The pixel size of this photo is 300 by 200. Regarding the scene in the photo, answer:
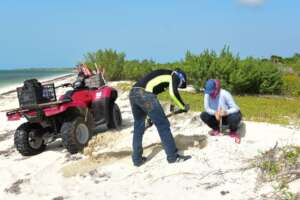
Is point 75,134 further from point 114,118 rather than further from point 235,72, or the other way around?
point 235,72

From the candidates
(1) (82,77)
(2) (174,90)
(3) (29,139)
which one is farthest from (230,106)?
(3) (29,139)

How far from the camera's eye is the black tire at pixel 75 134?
9.30 meters

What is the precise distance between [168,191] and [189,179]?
1.31 feet

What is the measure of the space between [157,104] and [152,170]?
995 mm

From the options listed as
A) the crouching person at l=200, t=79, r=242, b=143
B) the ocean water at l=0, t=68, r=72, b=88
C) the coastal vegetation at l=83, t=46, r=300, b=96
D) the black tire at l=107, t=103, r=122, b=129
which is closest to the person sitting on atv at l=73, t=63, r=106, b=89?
the black tire at l=107, t=103, r=122, b=129

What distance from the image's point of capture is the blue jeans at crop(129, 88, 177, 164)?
25.0 ft

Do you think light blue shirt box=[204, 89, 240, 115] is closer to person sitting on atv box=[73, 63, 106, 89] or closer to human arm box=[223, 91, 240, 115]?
human arm box=[223, 91, 240, 115]

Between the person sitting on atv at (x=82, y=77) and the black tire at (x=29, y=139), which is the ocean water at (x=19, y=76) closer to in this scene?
the person sitting on atv at (x=82, y=77)

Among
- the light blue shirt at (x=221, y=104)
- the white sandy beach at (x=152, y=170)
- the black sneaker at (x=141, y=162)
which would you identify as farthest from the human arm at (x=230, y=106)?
the black sneaker at (x=141, y=162)

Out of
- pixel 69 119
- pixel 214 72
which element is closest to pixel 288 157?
pixel 69 119

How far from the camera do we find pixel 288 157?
688 centimetres

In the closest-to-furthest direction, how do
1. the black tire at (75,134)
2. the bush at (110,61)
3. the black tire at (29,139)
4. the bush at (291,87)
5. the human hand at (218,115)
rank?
the human hand at (218,115) < the black tire at (75,134) < the black tire at (29,139) < the bush at (291,87) < the bush at (110,61)

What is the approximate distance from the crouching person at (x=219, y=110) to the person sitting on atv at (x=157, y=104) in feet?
2.81

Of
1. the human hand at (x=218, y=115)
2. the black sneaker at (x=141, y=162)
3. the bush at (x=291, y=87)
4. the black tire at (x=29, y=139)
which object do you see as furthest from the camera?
the bush at (x=291, y=87)
